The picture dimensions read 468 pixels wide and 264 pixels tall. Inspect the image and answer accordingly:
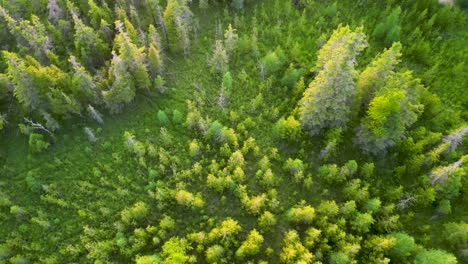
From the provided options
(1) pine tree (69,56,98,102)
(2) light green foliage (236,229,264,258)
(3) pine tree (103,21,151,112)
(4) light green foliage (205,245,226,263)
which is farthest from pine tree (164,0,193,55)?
(4) light green foliage (205,245,226,263)

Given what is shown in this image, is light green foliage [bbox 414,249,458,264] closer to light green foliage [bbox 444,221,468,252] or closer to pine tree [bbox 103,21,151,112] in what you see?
light green foliage [bbox 444,221,468,252]

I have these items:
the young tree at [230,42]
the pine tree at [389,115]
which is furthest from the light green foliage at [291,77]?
the pine tree at [389,115]

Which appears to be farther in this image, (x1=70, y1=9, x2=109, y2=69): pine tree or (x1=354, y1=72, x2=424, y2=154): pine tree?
(x1=70, y1=9, x2=109, y2=69): pine tree

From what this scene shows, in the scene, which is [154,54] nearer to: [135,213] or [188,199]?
[188,199]

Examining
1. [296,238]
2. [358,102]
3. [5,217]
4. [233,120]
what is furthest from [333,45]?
[5,217]

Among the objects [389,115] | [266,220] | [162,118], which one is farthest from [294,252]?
[162,118]

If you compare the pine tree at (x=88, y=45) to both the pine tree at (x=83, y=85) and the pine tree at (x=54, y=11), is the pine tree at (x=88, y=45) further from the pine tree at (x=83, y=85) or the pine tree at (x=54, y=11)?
the pine tree at (x=54, y=11)
